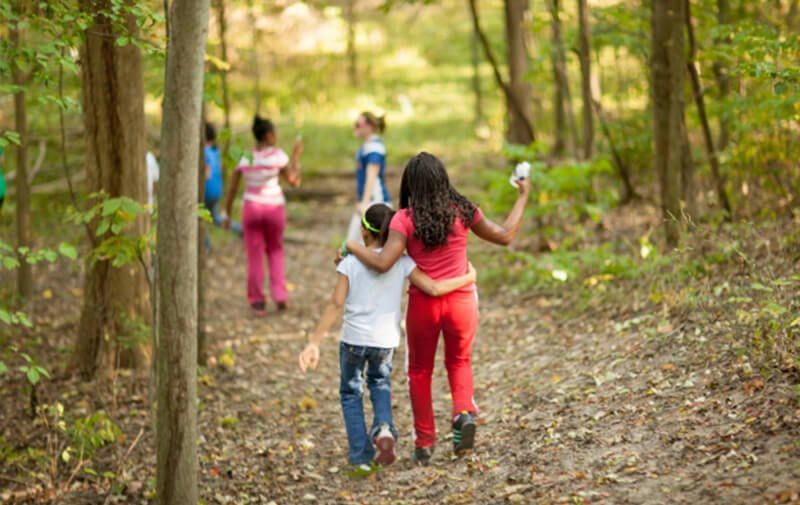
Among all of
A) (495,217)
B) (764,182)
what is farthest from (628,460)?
(495,217)

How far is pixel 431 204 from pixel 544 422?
1.70 m

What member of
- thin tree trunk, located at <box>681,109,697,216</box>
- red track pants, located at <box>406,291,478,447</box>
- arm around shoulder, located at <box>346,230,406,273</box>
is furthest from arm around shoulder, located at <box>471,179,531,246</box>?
thin tree trunk, located at <box>681,109,697,216</box>

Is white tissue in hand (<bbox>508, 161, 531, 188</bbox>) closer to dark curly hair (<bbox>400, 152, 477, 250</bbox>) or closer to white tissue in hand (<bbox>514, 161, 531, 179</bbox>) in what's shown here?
white tissue in hand (<bbox>514, 161, 531, 179</bbox>)

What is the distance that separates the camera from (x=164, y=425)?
3875mm

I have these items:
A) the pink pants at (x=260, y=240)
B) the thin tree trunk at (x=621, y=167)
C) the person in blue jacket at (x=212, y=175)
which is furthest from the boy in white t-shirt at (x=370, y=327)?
the person in blue jacket at (x=212, y=175)

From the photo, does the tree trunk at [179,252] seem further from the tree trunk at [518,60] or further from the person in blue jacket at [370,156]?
the tree trunk at [518,60]

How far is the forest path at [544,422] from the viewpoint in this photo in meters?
3.84

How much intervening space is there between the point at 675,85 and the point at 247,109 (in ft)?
60.8

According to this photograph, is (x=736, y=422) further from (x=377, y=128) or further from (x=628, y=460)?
(x=377, y=128)

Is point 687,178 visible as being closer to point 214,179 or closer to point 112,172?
point 112,172

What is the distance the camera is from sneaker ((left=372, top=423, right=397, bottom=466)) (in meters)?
4.81

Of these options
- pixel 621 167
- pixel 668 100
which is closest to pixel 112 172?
pixel 668 100

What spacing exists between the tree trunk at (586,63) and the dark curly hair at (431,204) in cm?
487

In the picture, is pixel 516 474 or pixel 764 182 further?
pixel 764 182
